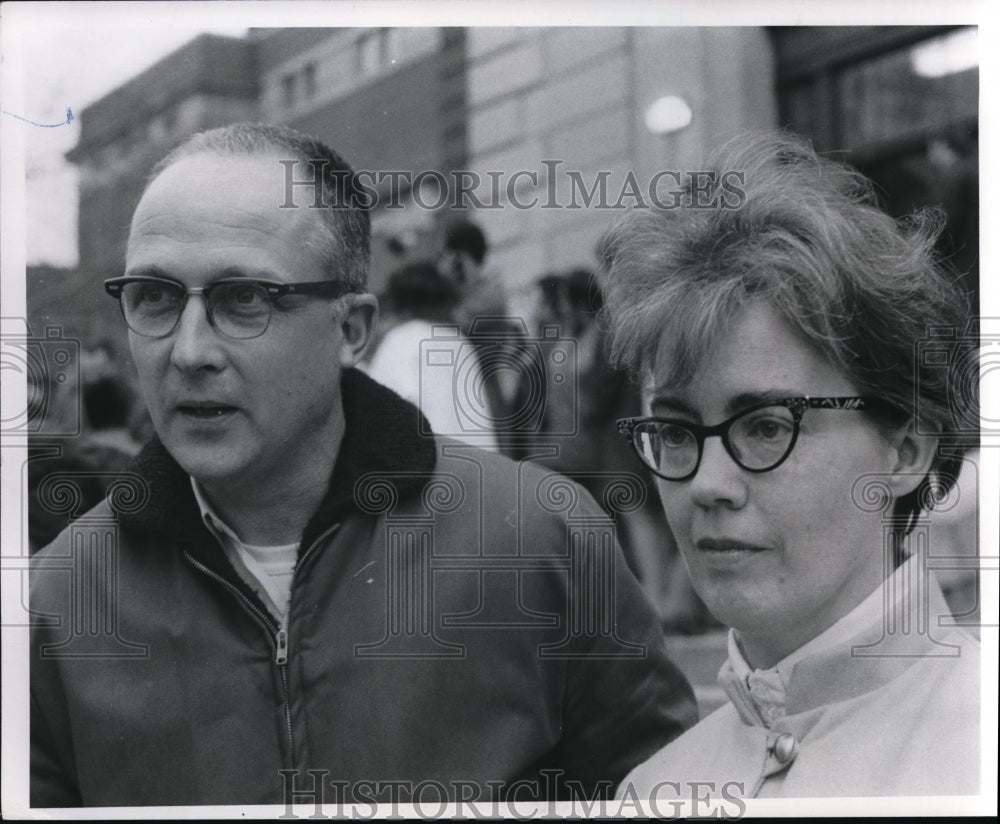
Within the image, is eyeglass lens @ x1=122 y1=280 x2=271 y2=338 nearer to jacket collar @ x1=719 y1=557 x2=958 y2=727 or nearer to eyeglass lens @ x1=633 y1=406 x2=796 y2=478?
eyeglass lens @ x1=633 y1=406 x2=796 y2=478

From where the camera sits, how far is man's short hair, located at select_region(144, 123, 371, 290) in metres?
3.49

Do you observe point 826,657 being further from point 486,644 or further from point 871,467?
point 486,644

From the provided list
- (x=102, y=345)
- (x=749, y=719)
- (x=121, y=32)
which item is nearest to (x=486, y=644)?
(x=749, y=719)

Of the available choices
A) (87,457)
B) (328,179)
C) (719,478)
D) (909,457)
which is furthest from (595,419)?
(87,457)

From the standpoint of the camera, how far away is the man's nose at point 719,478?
3.42 metres

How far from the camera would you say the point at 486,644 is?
11.6 ft

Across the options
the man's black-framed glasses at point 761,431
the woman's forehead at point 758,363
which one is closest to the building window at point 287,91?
the woman's forehead at point 758,363

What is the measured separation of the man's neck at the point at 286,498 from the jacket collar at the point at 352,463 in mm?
23

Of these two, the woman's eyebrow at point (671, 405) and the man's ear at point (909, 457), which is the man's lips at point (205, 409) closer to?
the woman's eyebrow at point (671, 405)

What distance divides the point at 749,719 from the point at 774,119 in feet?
5.82

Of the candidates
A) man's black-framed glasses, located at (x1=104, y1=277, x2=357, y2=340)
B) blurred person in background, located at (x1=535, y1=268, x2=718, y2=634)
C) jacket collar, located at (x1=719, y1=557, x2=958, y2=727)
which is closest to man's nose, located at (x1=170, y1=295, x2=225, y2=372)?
man's black-framed glasses, located at (x1=104, y1=277, x2=357, y2=340)

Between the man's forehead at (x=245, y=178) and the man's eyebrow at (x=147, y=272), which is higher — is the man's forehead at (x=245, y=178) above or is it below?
above

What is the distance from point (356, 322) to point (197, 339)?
1.51 feet

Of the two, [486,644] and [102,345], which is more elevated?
[102,345]
